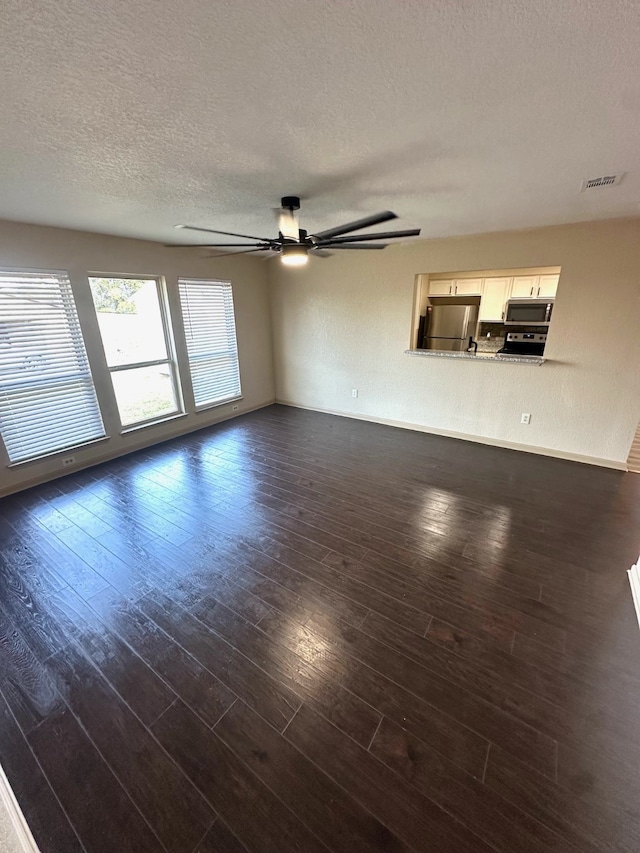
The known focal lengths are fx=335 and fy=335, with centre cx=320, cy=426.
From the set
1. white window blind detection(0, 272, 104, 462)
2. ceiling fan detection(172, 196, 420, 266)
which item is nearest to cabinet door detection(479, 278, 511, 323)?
ceiling fan detection(172, 196, 420, 266)

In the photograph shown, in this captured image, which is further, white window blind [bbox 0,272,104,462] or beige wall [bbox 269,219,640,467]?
beige wall [bbox 269,219,640,467]

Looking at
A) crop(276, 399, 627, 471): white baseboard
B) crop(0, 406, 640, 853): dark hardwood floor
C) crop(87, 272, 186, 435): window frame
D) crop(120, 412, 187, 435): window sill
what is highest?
crop(87, 272, 186, 435): window frame

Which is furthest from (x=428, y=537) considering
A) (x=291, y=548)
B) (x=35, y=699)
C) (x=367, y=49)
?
(x=367, y=49)

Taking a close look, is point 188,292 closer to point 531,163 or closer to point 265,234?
point 265,234

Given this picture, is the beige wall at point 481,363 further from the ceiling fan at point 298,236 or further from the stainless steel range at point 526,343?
the ceiling fan at point 298,236

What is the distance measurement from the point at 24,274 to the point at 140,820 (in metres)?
3.86

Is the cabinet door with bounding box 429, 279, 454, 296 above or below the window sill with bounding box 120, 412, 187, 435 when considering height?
above

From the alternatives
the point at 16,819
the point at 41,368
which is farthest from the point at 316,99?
the point at 41,368

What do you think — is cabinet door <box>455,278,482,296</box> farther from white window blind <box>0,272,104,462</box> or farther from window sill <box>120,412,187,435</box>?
white window blind <box>0,272,104,462</box>

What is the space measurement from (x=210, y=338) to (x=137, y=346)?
3.36 ft

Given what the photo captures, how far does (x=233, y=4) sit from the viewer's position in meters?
0.89

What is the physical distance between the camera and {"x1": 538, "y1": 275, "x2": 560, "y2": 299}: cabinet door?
4680 millimetres

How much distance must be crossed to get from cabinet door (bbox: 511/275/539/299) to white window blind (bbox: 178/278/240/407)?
4160 millimetres

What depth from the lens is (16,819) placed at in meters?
1.13
